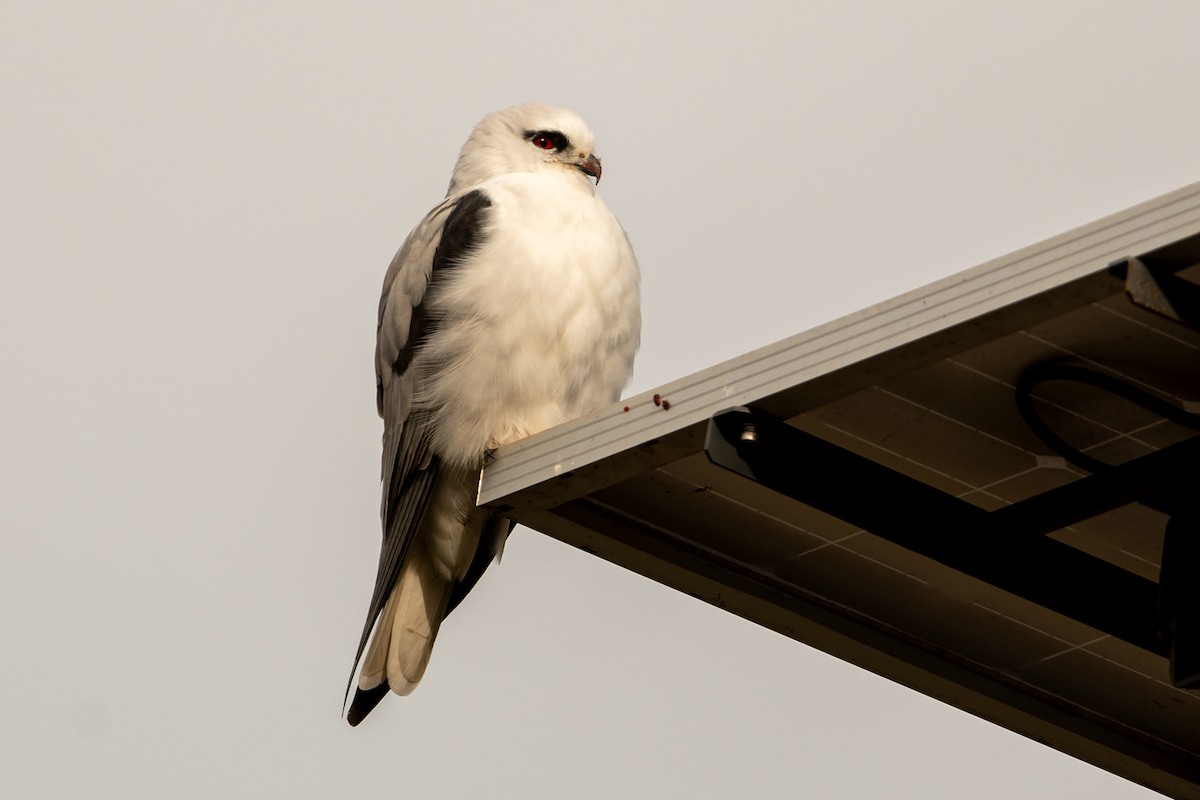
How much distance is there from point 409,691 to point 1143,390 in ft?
12.1

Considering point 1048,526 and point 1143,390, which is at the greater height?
point 1143,390

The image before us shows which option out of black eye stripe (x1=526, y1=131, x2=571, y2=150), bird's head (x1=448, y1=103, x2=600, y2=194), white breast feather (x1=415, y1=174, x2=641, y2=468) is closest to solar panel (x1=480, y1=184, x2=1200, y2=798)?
white breast feather (x1=415, y1=174, x2=641, y2=468)

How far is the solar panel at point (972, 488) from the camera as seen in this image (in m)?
3.45

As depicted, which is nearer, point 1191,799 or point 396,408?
point 1191,799

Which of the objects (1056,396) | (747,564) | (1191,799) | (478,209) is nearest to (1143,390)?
(1056,396)

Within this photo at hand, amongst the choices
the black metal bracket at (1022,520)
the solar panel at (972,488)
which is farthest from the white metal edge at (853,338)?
the black metal bracket at (1022,520)

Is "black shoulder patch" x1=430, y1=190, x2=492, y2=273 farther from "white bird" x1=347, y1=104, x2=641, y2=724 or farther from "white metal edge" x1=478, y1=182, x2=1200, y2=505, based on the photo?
"white metal edge" x1=478, y1=182, x2=1200, y2=505

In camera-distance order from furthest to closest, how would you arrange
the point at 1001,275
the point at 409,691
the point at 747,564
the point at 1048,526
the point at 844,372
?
1. the point at 409,691
2. the point at 747,564
3. the point at 1048,526
4. the point at 844,372
5. the point at 1001,275

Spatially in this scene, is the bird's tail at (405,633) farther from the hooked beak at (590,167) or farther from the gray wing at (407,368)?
the hooked beak at (590,167)

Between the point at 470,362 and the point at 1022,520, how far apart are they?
3.11 m

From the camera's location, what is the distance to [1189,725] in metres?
4.65

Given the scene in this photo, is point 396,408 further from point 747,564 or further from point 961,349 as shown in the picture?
point 961,349

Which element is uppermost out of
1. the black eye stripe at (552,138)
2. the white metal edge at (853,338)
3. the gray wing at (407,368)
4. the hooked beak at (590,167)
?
the white metal edge at (853,338)

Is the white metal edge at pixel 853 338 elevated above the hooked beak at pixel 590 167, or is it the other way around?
the white metal edge at pixel 853 338
